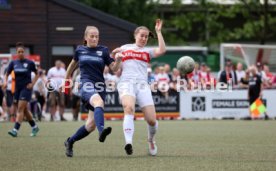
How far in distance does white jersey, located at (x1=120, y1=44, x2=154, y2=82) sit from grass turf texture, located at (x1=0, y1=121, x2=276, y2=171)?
1.28 meters

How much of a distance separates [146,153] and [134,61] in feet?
5.25

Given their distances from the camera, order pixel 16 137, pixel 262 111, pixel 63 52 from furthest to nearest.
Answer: pixel 63 52, pixel 262 111, pixel 16 137

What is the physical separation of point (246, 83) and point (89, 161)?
65.5ft

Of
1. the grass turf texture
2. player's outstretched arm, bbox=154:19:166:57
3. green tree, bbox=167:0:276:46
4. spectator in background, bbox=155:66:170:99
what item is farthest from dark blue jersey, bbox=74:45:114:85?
green tree, bbox=167:0:276:46

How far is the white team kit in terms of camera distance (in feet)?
44.6

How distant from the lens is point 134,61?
1362 cm

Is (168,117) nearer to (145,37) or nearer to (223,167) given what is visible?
(145,37)

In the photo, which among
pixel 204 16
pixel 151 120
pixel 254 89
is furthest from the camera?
pixel 204 16

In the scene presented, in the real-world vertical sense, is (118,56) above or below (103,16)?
below

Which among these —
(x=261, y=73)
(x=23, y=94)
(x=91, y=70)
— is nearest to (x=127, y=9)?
(x=261, y=73)

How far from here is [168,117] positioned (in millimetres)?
31359

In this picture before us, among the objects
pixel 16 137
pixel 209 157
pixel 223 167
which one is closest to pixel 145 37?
pixel 209 157

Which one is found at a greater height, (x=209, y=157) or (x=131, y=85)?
(x=131, y=85)

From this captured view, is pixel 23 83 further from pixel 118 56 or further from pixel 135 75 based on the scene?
pixel 118 56
